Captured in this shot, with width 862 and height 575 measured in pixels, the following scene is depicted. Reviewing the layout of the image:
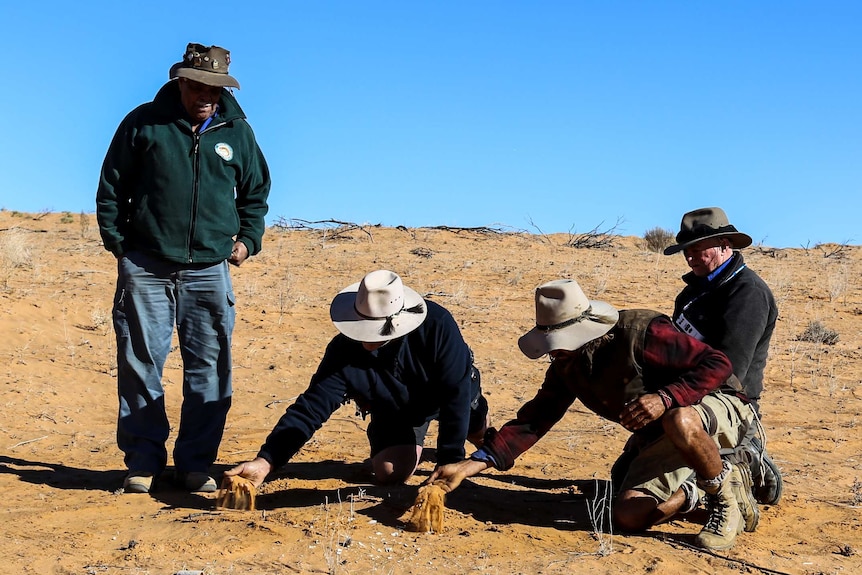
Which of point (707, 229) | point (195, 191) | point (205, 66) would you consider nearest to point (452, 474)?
point (707, 229)

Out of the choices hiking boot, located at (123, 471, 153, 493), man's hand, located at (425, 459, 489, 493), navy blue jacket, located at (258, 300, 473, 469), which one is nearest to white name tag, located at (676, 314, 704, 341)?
navy blue jacket, located at (258, 300, 473, 469)

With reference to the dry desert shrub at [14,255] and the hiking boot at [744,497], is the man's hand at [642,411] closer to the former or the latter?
the hiking boot at [744,497]

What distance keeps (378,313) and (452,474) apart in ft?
2.70

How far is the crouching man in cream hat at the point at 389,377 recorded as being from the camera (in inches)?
185

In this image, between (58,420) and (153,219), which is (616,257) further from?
(153,219)

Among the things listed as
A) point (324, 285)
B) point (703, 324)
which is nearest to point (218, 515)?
point (703, 324)

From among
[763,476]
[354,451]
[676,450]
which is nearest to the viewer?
[676,450]

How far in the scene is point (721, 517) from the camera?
14.9ft

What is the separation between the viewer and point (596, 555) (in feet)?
14.1

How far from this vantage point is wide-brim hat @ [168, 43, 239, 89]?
504cm

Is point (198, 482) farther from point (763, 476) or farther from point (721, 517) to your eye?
A: point (763, 476)

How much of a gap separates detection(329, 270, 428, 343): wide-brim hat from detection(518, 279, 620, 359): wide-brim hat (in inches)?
25.6

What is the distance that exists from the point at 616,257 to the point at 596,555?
12.0 metres

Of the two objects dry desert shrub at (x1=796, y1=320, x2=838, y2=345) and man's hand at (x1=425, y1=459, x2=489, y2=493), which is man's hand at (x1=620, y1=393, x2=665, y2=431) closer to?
man's hand at (x1=425, y1=459, x2=489, y2=493)
